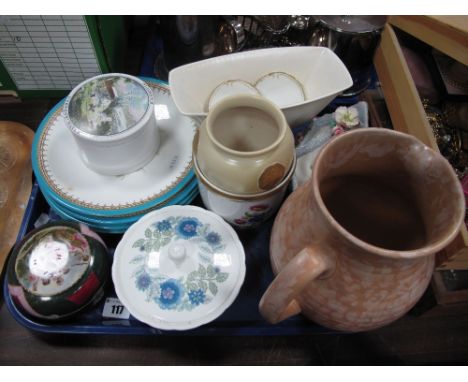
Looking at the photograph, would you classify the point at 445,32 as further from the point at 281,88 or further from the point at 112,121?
the point at 112,121

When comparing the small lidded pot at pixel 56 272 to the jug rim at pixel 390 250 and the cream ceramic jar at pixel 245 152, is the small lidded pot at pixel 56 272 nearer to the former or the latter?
the cream ceramic jar at pixel 245 152

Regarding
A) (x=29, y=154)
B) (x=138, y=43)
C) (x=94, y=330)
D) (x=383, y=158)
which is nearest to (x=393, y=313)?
(x=383, y=158)

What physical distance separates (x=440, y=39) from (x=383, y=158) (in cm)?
34

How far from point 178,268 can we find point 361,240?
292 mm

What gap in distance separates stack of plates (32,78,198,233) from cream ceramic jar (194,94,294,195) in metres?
0.12

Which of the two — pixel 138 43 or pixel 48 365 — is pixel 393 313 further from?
pixel 138 43

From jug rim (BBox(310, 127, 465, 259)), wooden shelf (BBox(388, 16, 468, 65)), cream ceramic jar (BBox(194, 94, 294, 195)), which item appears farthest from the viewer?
wooden shelf (BBox(388, 16, 468, 65))

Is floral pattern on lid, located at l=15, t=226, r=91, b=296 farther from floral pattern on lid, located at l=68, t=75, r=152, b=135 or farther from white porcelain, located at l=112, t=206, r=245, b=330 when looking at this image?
floral pattern on lid, located at l=68, t=75, r=152, b=135

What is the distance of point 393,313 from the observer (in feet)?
1.63

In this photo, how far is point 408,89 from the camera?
0.74m

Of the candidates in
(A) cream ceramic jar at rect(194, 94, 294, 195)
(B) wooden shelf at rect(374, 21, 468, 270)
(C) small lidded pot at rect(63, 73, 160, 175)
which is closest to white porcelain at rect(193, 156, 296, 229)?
(A) cream ceramic jar at rect(194, 94, 294, 195)

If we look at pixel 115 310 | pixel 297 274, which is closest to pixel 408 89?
pixel 297 274

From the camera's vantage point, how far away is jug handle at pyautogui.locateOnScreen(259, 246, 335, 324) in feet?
1.37

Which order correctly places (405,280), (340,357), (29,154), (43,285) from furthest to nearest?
(29,154)
(340,357)
(43,285)
(405,280)
